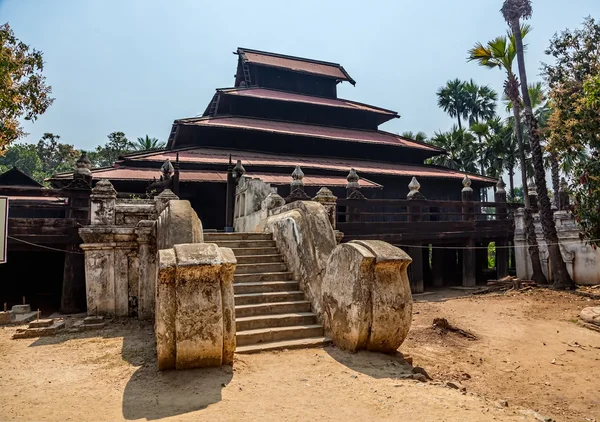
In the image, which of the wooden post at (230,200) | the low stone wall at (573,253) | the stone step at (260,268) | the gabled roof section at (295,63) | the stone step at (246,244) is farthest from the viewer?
the gabled roof section at (295,63)

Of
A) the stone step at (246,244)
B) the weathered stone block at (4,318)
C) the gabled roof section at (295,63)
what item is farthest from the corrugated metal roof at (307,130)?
the weathered stone block at (4,318)

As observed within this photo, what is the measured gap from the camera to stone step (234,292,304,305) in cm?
595

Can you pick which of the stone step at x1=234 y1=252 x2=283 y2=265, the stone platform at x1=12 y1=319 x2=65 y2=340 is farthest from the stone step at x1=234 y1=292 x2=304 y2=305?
the stone platform at x1=12 y1=319 x2=65 y2=340

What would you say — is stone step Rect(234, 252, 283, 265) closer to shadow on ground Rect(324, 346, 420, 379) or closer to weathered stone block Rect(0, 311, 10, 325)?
shadow on ground Rect(324, 346, 420, 379)

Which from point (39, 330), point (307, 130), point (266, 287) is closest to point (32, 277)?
point (39, 330)

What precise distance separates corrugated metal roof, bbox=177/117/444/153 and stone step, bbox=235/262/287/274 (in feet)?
38.0

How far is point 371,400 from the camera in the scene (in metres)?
3.62

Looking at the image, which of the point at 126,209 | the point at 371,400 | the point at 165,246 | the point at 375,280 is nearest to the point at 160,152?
the point at 126,209

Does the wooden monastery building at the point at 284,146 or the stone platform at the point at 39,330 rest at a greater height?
the wooden monastery building at the point at 284,146

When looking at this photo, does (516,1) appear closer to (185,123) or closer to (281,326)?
(185,123)

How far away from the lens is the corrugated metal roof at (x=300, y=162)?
1544 centimetres

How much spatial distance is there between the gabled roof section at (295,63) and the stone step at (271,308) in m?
20.2

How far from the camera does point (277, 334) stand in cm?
538

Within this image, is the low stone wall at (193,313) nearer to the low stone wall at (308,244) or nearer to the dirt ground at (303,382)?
the dirt ground at (303,382)
